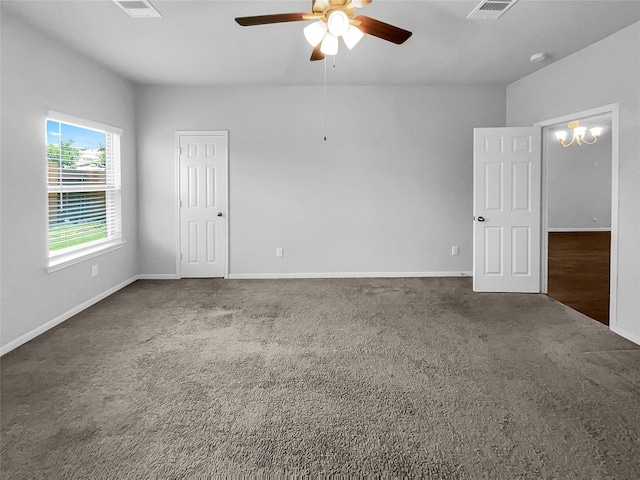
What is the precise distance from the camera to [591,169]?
11344mm

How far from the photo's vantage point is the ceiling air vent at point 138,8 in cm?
321

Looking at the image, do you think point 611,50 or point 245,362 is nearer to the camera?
point 245,362

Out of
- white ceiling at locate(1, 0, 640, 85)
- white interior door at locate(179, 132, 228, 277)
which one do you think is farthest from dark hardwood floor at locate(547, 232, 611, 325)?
white interior door at locate(179, 132, 228, 277)

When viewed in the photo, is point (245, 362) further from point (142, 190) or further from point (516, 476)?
point (142, 190)

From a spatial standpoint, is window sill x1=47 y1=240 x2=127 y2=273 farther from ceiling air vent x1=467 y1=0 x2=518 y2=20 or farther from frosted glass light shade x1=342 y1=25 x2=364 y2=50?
ceiling air vent x1=467 y1=0 x2=518 y2=20

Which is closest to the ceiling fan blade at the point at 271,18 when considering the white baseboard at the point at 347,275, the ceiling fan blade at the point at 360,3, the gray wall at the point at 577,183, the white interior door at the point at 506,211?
the ceiling fan blade at the point at 360,3

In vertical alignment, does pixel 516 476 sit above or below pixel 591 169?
below

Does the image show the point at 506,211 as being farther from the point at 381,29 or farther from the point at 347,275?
the point at 381,29

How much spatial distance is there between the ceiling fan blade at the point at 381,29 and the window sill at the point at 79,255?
3431 mm

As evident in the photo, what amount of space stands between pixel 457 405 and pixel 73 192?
13.8 ft

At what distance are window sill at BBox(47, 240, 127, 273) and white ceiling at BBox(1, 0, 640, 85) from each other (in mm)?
2050

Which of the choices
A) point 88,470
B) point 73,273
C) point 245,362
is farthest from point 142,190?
point 88,470

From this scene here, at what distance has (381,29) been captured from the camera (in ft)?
8.80

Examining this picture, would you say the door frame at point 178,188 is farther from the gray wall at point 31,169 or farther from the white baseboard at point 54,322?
the gray wall at point 31,169
